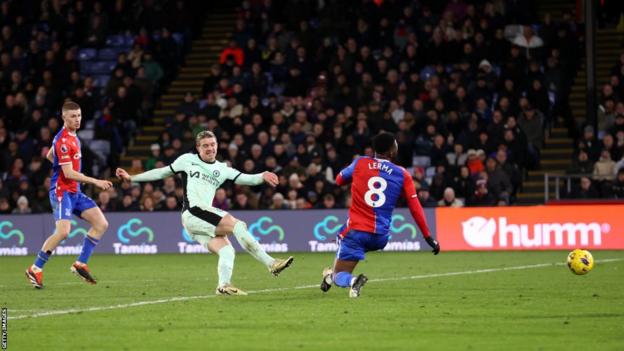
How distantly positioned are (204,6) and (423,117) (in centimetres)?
1167

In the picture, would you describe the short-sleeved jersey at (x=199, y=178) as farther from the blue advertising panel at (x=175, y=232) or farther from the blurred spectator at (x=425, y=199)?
the blurred spectator at (x=425, y=199)

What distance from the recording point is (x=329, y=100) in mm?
30406

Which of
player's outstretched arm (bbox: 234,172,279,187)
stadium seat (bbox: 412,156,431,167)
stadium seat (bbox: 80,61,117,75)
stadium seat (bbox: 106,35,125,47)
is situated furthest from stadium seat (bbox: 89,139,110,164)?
player's outstretched arm (bbox: 234,172,279,187)

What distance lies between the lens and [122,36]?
35.4m

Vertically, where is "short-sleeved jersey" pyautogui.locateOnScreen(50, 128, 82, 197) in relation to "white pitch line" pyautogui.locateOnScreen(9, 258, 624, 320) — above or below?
above

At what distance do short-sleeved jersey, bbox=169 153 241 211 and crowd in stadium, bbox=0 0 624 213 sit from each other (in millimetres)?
12065

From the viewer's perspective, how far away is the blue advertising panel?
86.5 feet

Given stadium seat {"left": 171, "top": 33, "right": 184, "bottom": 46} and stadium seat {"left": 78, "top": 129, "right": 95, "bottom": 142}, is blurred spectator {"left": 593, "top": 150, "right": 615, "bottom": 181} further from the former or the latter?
stadium seat {"left": 171, "top": 33, "right": 184, "bottom": 46}

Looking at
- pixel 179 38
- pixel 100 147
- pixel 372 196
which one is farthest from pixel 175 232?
pixel 372 196

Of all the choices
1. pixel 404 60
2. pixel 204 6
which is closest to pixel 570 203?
pixel 404 60

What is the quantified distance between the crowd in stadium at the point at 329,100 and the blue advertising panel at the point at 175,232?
20.3 inches

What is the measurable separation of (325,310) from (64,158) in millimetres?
5358

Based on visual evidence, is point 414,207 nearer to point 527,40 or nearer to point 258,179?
point 258,179

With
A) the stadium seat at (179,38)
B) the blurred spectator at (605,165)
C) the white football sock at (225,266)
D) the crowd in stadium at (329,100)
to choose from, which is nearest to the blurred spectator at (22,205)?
the crowd in stadium at (329,100)
